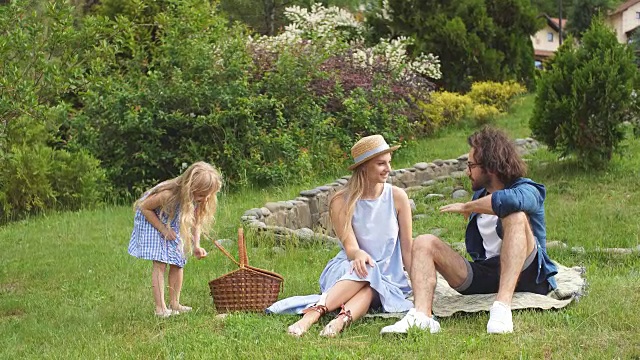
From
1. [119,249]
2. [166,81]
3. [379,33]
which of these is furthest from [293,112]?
[379,33]

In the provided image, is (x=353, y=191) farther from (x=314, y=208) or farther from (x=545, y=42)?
(x=545, y=42)

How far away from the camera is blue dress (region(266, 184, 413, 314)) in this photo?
19.0ft

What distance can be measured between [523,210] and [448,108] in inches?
482

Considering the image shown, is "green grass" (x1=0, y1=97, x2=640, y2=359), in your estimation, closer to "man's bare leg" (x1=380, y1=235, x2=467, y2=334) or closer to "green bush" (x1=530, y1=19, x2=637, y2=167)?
"man's bare leg" (x1=380, y1=235, x2=467, y2=334)

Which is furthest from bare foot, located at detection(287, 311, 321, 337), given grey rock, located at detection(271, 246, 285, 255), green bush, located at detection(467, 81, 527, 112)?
green bush, located at detection(467, 81, 527, 112)

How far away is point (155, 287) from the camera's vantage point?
5.98 metres

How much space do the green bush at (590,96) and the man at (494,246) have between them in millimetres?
5894

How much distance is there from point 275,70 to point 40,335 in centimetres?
885

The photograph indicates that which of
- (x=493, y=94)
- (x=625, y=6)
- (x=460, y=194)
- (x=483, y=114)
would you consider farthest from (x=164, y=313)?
(x=625, y=6)

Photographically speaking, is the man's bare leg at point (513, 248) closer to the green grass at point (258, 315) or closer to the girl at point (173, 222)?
the green grass at point (258, 315)

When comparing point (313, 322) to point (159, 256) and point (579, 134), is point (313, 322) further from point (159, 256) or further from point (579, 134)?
point (579, 134)

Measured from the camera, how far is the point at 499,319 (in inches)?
199

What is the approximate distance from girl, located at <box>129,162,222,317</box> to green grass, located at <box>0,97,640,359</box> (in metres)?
0.27

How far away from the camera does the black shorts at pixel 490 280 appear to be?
18.6ft
